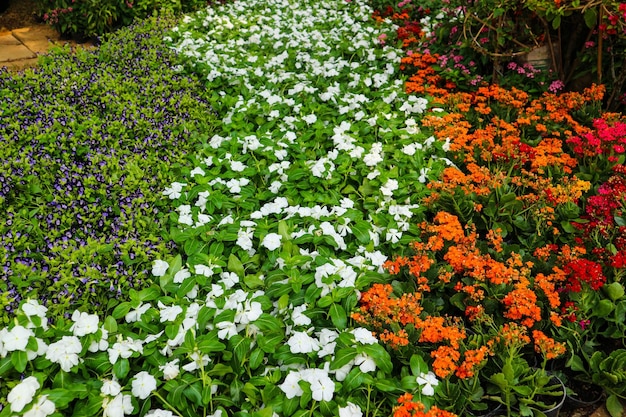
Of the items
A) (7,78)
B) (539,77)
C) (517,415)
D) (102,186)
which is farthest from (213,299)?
(539,77)

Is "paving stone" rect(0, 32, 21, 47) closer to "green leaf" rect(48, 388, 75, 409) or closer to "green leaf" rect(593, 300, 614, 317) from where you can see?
"green leaf" rect(48, 388, 75, 409)

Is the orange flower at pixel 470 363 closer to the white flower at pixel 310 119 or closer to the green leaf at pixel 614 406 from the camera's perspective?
the green leaf at pixel 614 406

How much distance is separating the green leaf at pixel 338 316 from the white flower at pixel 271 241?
20.5 inches

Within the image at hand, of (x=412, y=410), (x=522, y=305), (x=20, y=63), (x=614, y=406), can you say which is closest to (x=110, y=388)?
(x=412, y=410)

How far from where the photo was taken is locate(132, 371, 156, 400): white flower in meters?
2.08

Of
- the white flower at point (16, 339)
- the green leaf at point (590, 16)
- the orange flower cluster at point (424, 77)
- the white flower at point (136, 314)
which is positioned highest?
the green leaf at point (590, 16)

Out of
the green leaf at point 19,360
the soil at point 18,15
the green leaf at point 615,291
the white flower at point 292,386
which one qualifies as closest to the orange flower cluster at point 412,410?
the white flower at point 292,386

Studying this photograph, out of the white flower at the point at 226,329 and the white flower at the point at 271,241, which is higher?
the white flower at the point at 271,241

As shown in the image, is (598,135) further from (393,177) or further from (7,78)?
(7,78)

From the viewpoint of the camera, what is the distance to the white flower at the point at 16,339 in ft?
6.72

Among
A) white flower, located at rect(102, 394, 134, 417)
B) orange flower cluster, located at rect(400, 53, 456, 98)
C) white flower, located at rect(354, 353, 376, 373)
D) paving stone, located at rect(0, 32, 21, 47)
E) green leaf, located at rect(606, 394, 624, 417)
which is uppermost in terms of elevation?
orange flower cluster, located at rect(400, 53, 456, 98)

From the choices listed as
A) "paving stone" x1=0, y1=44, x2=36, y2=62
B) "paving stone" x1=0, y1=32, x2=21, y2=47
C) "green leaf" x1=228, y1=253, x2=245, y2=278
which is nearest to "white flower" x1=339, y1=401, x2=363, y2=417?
"green leaf" x1=228, y1=253, x2=245, y2=278

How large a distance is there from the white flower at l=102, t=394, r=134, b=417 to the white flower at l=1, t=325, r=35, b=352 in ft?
1.37

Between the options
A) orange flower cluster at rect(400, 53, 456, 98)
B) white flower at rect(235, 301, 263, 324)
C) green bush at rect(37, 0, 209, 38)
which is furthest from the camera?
green bush at rect(37, 0, 209, 38)
